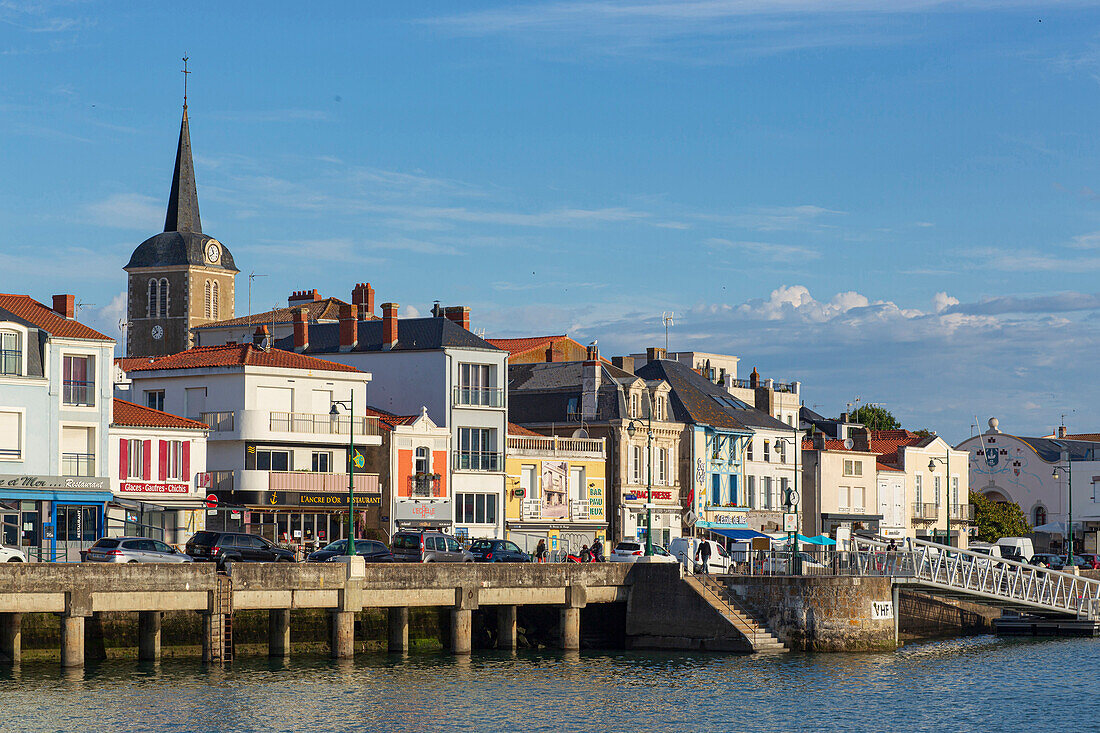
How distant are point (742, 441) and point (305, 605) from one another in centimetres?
5021

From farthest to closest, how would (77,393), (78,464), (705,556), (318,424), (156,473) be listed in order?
(318,424) < (156,473) < (77,393) < (78,464) < (705,556)

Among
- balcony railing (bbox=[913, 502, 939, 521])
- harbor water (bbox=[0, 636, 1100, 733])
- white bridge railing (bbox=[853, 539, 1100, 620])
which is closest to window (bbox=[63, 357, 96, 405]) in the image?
harbor water (bbox=[0, 636, 1100, 733])

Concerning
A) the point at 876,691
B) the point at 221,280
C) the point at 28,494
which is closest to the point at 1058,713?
the point at 876,691

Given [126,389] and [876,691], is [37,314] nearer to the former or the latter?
[126,389]

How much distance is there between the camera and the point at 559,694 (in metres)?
50.6

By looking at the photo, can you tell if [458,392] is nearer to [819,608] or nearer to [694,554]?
[694,554]

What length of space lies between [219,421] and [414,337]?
13.2 metres

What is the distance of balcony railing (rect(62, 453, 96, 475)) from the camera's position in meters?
68.7

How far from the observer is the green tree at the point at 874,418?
513ft

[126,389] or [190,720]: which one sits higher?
[126,389]

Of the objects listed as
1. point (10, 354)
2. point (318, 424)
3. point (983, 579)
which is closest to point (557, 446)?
point (318, 424)

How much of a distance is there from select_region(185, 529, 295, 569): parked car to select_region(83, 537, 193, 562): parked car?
2327mm

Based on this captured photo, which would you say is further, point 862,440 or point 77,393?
point 862,440

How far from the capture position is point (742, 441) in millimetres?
101312
